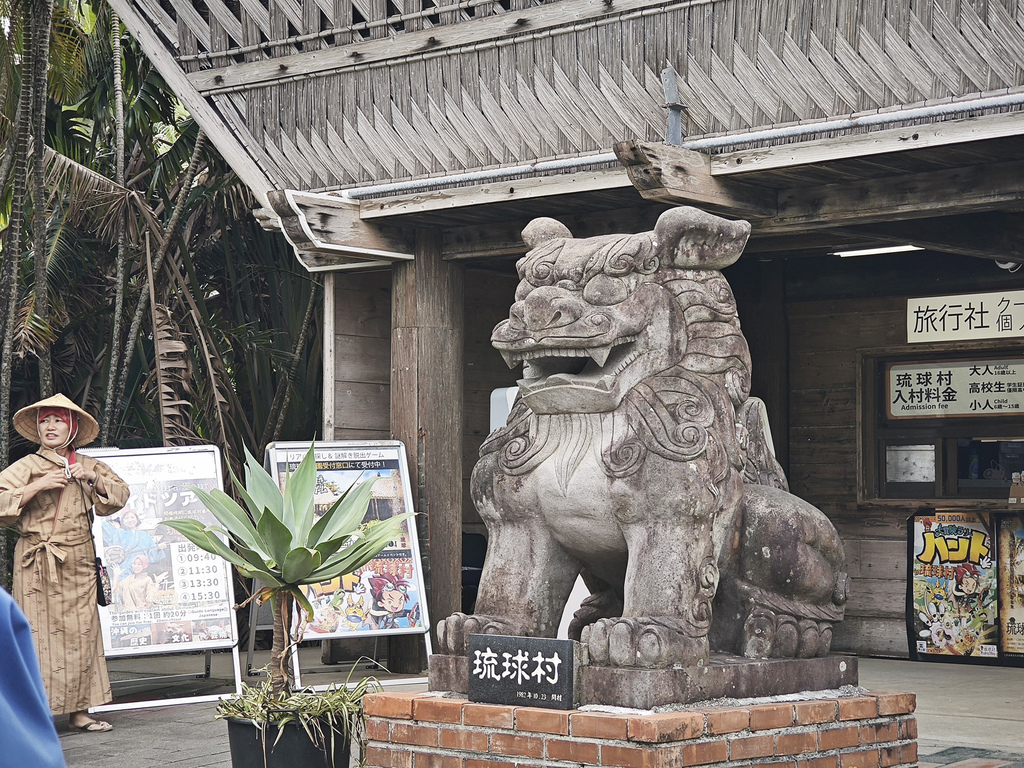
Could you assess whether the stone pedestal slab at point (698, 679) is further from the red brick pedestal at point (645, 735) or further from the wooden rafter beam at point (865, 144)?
the wooden rafter beam at point (865, 144)

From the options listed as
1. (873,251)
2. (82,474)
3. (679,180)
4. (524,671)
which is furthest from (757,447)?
(873,251)

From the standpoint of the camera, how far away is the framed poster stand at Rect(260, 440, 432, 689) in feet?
24.6

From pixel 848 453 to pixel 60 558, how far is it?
5.12 metres

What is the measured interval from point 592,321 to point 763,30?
2862mm

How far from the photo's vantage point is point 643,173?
6125 millimetres

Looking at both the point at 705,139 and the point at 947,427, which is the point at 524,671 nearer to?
the point at 705,139

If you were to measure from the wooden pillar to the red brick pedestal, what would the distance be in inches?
138

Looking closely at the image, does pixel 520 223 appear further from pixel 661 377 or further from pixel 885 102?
pixel 661 377

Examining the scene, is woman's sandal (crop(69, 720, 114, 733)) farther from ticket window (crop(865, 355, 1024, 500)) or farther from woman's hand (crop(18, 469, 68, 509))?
ticket window (crop(865, 355, 1024, 500))

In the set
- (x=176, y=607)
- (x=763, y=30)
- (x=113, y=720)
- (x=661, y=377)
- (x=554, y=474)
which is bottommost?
(x=113, y=720)

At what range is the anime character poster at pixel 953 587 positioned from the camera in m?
8.77

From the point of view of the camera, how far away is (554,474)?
13.6ft

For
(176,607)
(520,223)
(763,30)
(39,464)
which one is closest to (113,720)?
(176,607)

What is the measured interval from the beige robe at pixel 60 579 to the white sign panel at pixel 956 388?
502cm
